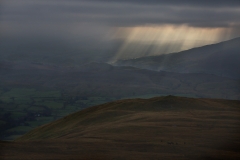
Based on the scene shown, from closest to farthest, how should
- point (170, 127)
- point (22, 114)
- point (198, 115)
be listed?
point (170, 127), point (198, 115), point (22, 114)

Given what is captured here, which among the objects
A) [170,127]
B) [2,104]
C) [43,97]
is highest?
[43,97]

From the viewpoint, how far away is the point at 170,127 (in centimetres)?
4094

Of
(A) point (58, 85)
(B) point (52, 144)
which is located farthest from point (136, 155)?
(A) point (58, 85)

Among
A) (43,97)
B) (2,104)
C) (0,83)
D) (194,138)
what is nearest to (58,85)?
(0,83)

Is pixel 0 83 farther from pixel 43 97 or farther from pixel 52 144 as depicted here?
pixel 52 144

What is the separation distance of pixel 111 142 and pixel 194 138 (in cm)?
688

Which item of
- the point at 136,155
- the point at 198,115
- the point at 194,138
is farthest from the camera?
the point at 198,115

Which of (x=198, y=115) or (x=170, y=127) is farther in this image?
(x=198, y=115)

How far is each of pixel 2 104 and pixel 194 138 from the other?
3787 inches

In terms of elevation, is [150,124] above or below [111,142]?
above

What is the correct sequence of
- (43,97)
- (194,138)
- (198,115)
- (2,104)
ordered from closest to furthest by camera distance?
(194,138) → (198,115) → (2,104) → (43,97)

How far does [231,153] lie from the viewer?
97.3 ft

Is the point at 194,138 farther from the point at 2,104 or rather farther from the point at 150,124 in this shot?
the point at 2,104

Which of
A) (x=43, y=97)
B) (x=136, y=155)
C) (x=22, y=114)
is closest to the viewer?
(x=136, y=155)
